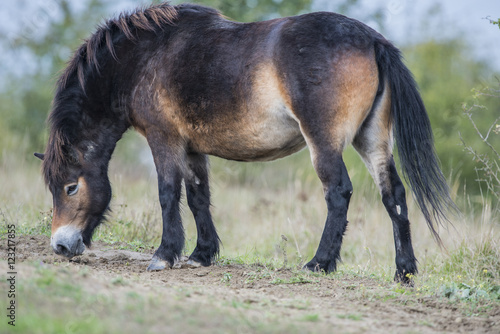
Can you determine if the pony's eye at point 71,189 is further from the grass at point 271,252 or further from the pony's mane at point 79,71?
the grass at point 271,252

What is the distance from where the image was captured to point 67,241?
199 inches

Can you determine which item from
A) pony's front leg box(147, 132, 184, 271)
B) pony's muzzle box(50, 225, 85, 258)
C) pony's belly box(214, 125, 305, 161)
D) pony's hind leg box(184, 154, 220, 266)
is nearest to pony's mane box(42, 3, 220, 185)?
pony's muzzle box(50, 225, 85, 258)

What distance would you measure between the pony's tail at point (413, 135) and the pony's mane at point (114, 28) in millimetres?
2169

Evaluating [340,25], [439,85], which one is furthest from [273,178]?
[340,25]

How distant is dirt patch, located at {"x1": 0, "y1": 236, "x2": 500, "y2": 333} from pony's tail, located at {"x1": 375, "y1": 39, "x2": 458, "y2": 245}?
907 millimetres

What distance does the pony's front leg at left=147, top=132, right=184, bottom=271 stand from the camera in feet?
16.4

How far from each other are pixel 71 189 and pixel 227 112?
1.79m

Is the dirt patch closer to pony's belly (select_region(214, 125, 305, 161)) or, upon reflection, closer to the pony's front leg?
the pony's front leg

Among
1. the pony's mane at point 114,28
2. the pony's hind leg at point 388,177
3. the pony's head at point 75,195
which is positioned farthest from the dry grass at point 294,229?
the pony's mane at point 114,28

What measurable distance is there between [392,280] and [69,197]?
3.17 meters

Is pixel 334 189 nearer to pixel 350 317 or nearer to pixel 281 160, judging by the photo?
pixel 350 317

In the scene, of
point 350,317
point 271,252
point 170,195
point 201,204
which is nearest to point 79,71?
point 170,195

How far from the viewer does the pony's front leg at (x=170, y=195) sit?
4996 millimetres

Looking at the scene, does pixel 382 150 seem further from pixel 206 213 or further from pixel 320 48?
pixel 206 213
